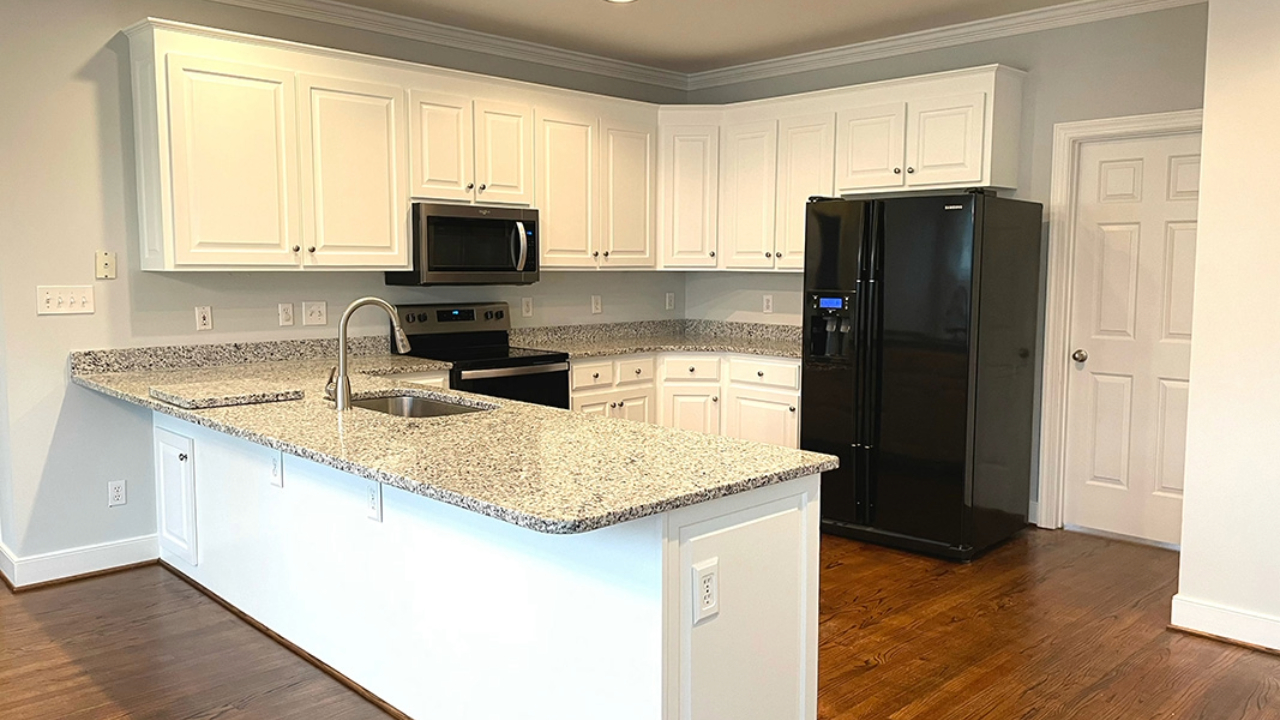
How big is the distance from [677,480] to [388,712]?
4.29 ft

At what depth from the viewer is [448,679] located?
246cm

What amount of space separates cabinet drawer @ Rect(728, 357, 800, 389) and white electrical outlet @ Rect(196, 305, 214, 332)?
264cm

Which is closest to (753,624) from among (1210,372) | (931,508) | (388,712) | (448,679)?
(448,679)

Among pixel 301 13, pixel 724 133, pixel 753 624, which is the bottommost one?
pixel 753 624

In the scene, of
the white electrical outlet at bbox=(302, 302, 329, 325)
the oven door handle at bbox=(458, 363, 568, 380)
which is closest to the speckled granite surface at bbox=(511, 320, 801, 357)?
the oven door handle at bbox=(458, 363, 568, 380)

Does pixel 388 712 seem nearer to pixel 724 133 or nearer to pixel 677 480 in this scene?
pixel 677 480

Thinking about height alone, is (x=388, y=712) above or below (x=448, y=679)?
below

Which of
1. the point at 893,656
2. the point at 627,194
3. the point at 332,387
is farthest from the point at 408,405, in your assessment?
the point at 627,194

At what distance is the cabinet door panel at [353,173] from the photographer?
401 centimetres

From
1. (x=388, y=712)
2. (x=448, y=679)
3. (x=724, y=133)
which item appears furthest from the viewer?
(x=724, y=133)

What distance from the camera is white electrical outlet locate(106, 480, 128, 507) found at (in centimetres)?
392

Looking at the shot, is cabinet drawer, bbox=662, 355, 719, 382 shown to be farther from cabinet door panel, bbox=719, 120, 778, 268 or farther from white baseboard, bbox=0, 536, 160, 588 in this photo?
white baseboard, bbox=0, 536, 160, 588

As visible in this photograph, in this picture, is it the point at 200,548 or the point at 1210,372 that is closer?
the point at 1210,372

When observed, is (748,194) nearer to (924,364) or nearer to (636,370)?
(636,370)
